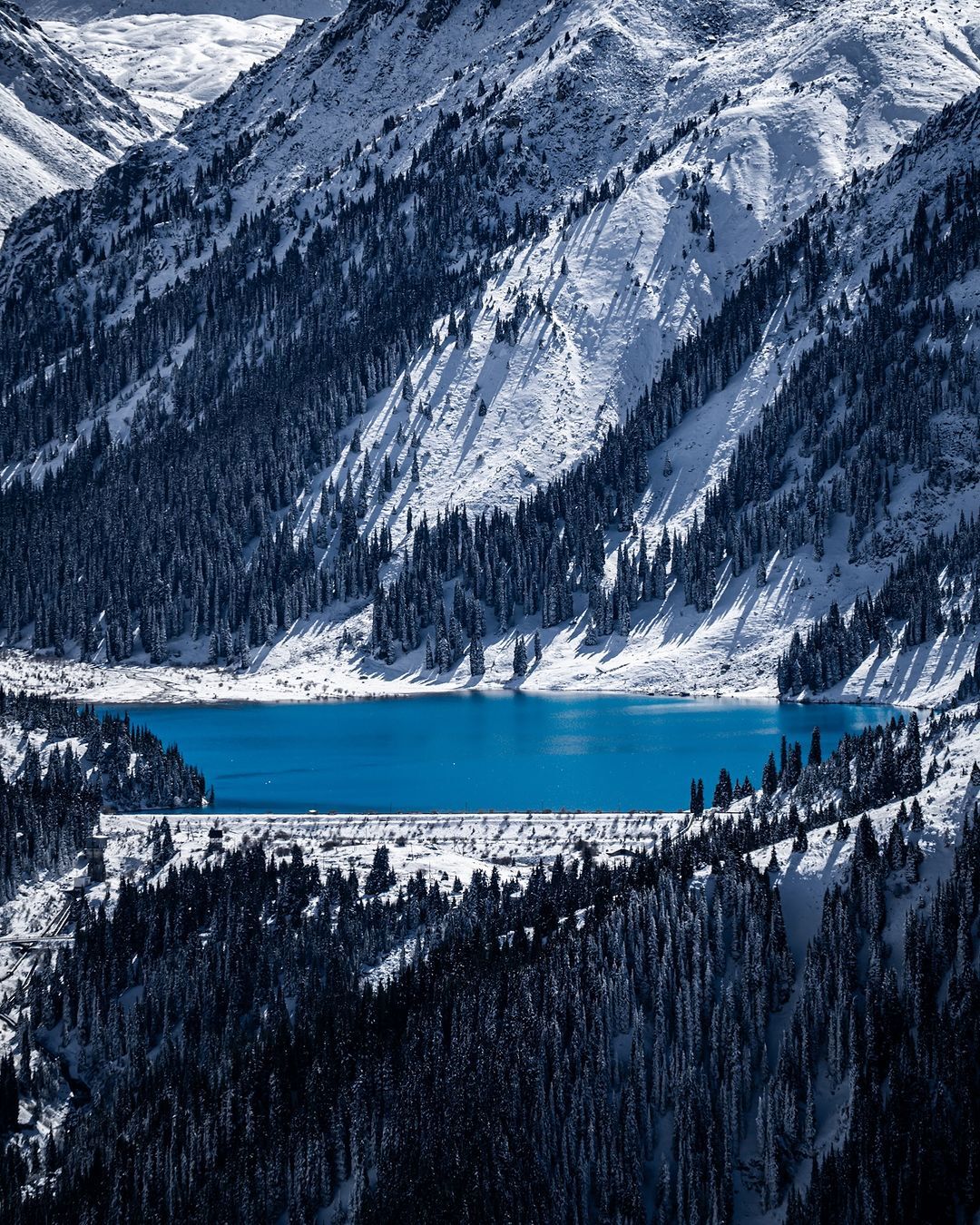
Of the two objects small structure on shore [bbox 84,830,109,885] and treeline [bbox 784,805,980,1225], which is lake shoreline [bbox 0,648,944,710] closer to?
small structure on shore [bbox 84,830,109,885]

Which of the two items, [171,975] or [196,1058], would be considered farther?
[171,975]

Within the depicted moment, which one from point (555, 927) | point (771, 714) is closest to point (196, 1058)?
point (555, 927)

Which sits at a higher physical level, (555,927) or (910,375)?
(910,375)

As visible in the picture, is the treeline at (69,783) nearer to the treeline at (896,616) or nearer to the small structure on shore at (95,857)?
the small structure on shore at (95,857)

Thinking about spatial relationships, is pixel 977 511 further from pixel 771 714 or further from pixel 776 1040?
pixel 776 1040

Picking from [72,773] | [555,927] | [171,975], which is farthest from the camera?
[72,773]

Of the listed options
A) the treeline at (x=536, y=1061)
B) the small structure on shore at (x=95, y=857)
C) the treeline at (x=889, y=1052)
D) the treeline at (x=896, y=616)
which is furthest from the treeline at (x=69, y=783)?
the treeline at (x=896, y=616)
